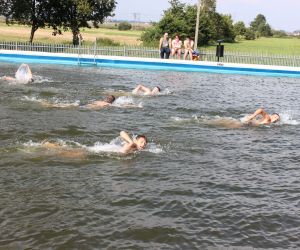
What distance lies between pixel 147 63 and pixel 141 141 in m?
20.4

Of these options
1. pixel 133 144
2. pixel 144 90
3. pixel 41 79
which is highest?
pixel 41 79

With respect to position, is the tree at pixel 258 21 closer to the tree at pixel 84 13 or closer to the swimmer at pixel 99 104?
the tree at pixel 84 13

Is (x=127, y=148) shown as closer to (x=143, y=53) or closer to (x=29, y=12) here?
(x=143, y=53)

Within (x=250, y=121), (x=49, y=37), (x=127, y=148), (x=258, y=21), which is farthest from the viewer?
(x=258, y=21)

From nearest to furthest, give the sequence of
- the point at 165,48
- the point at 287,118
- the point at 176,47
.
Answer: the point at 287,118, the point at 165,48, the point at 176,47

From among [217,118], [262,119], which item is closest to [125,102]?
[217,118]

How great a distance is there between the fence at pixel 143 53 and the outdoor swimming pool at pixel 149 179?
1419cm

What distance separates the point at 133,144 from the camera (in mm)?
11305

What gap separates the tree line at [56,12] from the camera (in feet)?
120

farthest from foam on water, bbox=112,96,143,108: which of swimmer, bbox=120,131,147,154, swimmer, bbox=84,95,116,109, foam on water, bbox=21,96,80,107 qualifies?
swimmer, bbox=120,131,147,154

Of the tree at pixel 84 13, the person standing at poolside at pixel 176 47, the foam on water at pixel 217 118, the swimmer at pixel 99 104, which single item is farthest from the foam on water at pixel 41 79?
the tree at pixel 84 13

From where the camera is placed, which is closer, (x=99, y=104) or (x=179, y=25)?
(x=99, y=104)

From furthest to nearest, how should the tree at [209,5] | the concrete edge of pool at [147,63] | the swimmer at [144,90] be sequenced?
the tree at [209,5] → the concrete edge of pool at [147,63] → the swimmer at [144,90]

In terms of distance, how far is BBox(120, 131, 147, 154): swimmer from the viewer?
11227mm
